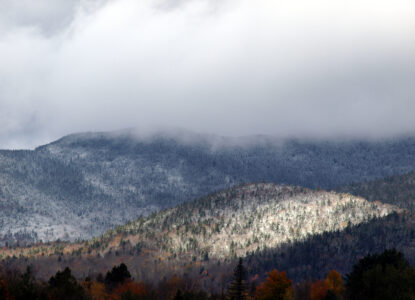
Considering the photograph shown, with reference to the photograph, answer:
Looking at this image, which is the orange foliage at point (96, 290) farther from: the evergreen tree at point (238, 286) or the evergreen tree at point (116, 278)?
the evergreen tree at point (238, 286)

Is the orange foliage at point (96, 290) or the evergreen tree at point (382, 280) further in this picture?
the orange foliage at point (96, 290)

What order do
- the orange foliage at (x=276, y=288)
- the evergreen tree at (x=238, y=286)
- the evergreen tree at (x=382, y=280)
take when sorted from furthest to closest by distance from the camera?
1. the orange foliage at (x=276, y=288)
2. the evergreen tree at (x=382, y=280)
3. the evergreen tree at (x=238, y=286)

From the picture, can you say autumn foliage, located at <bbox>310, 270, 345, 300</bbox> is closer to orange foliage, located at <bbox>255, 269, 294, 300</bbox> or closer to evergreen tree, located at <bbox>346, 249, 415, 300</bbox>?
evergreen tree, located at <bbox>346, 249, 415, 300</bbox>

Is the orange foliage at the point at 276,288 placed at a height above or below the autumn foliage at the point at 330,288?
above

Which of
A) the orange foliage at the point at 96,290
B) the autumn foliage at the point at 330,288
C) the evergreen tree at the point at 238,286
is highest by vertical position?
the evergreen tree at the point at 238,286

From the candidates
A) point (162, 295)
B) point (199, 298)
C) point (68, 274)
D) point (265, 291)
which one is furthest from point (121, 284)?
point (265, 291)

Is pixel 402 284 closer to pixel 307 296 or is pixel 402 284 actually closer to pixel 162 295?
pixel 307 296

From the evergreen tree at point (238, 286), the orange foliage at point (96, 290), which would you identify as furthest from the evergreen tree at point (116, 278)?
the evergreen tree at point (238, 286)

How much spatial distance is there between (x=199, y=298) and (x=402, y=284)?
4634 cm

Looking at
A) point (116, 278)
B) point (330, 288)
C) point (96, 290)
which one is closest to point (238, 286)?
point (330, 288)

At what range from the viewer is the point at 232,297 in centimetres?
12019

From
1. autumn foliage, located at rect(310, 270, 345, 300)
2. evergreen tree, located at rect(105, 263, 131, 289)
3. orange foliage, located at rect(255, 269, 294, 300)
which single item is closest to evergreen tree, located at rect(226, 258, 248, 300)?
orange foliage, located at rect(255, 269, 294, 300)

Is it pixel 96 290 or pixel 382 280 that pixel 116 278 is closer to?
pixel 96 290

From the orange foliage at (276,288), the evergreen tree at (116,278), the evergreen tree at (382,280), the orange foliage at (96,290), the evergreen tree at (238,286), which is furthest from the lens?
the evergreen tree at (116,278)
